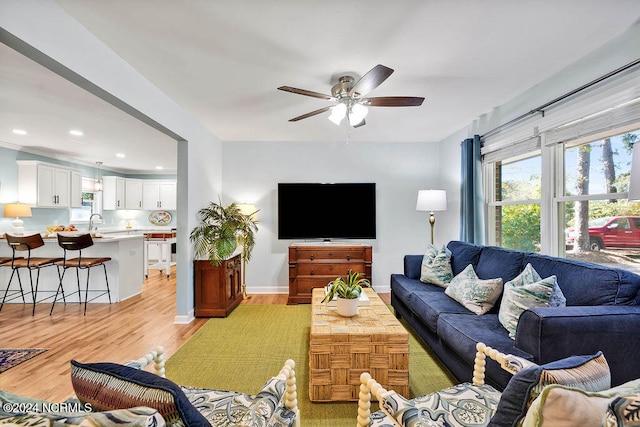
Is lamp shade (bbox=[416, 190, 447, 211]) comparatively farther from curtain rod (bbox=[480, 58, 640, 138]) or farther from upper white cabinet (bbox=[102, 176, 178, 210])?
upper white cabinet (bbox=[102, 176, 178, 210])

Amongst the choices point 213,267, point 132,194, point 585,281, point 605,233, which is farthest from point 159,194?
point 605,233

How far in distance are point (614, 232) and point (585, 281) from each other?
2.70 ft

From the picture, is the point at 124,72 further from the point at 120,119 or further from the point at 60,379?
the point at 60,379

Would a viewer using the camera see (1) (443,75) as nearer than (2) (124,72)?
No

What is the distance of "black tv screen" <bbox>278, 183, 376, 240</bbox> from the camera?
14.4 ft

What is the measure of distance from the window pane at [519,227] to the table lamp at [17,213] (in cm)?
713

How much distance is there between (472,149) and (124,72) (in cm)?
368

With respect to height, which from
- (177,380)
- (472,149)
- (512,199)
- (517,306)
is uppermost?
(472,149)

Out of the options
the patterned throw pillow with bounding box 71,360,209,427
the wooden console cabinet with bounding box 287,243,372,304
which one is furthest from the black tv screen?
the patterned throw pillow with bounding box 71,360,209,427

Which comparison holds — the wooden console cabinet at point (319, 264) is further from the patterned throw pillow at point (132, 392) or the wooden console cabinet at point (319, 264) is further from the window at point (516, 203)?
the patterned throw pillow at point (132, 392)

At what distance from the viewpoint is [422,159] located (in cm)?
463

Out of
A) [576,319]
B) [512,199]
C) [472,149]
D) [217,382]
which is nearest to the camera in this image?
[576,319]

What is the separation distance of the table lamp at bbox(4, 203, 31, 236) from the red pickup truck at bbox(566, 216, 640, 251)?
7455 mm

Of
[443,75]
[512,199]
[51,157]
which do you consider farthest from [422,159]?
[51,157]
